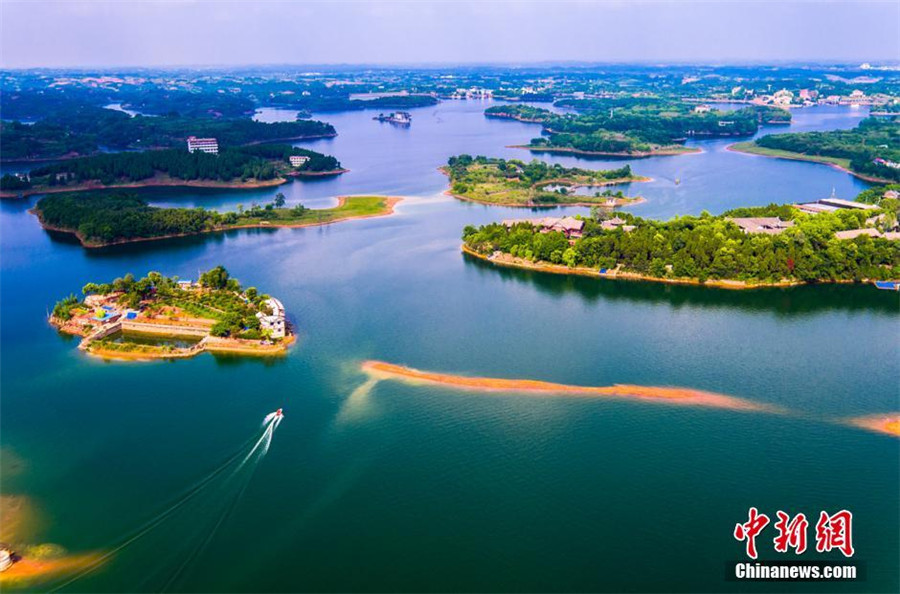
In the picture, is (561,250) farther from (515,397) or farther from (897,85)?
(897,85)

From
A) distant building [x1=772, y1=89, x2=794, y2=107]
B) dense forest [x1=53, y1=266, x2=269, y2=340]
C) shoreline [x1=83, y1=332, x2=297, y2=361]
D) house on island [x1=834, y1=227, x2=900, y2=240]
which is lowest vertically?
shoreline [x1=83, y1=332, x2=297, y2=361]

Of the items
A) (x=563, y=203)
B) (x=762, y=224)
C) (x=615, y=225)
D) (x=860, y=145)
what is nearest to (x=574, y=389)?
(x=615, y=225)

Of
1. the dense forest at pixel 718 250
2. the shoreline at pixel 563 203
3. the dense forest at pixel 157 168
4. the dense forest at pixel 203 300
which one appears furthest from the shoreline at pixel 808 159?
the dense forest at pixel 203 300

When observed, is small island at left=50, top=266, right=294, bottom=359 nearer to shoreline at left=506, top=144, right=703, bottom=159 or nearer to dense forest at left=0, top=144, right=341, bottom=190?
dense forest at left=0, top=144, right=341, bottom=190

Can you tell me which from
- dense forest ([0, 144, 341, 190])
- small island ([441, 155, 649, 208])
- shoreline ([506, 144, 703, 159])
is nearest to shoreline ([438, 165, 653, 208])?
small island ([441, 155, 649, 208])

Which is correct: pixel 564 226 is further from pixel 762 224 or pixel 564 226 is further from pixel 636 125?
pixel 636 125

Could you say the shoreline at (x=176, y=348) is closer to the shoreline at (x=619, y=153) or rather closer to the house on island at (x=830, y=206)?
the house on island at (x=830, y=206)

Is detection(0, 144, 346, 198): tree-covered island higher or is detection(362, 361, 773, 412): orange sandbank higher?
detection(0, 144, 346, 198): tree-covered island
